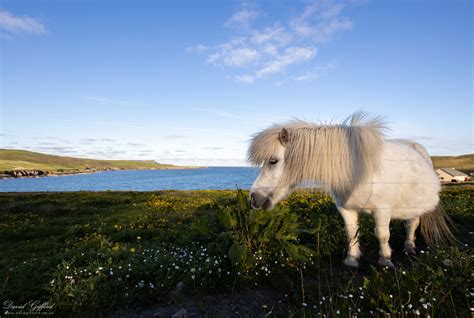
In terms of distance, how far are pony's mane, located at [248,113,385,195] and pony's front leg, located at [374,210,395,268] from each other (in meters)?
0.71

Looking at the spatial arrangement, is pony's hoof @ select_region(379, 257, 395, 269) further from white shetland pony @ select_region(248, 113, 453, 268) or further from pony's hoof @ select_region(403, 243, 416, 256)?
pony's hoof @ select_region(403, 243, 416, 256)

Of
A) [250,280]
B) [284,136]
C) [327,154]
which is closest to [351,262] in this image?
[250,280]

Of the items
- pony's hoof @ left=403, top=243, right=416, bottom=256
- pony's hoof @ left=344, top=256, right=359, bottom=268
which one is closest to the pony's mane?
pony's hoof @ left=344, top=256, right=359, bottom=268

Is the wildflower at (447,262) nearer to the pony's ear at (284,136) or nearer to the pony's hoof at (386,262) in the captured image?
the pony's hoof at (386,262)

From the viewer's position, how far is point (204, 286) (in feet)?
11.6

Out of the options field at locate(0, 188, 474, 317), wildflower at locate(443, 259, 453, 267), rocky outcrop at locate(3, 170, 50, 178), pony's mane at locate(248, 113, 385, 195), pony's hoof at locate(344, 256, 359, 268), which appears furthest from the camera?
rocky outcrop at locate(3, 170, 50, 178)

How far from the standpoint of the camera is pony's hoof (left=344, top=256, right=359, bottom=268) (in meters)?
4.22

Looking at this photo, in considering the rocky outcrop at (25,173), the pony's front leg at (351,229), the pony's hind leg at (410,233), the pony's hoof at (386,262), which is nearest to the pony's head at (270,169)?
the pony's front leg at (351,229)

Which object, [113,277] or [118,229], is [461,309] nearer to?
[113,277]

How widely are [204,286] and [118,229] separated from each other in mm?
6203

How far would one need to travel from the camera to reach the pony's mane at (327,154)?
3.70m

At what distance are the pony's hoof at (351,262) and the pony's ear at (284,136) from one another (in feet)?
7.39

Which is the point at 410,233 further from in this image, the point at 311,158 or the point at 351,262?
the point at 311,158

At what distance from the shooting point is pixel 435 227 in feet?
16.8
